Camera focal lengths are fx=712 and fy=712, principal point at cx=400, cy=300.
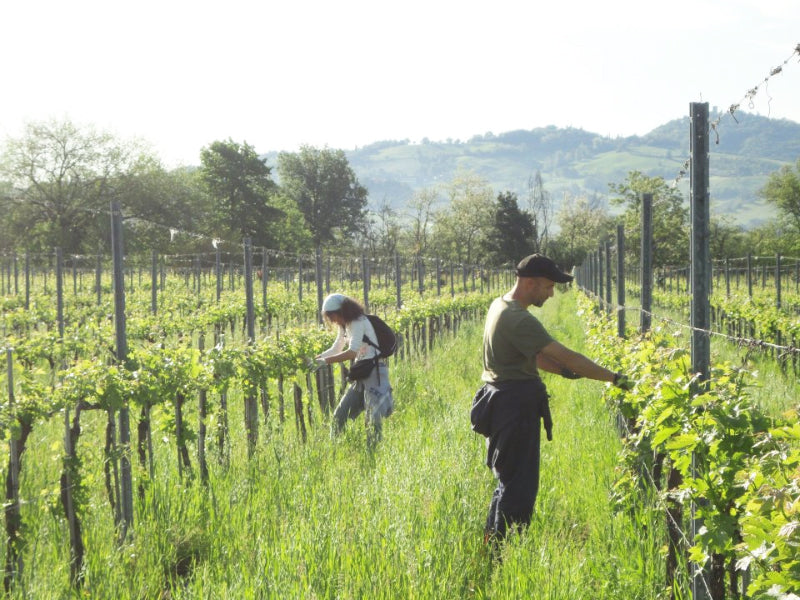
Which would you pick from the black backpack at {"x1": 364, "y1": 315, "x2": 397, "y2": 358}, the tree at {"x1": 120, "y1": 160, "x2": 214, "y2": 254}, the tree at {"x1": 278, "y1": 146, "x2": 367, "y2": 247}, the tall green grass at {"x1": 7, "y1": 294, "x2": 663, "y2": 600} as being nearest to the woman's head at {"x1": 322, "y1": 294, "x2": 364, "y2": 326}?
the black backpack at {"x1": 364, "y1": 315, "x2": 397, "y2": 358}

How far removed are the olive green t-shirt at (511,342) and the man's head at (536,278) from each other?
0.09 meters

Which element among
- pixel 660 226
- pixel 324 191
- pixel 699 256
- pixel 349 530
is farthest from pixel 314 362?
pixel 324 191

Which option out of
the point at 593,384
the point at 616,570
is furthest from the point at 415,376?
the point at 616,570

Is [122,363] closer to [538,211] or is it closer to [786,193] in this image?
[786,193]

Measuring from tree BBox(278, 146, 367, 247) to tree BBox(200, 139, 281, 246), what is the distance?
17819mm

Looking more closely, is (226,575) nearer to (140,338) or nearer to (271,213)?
(140,338)

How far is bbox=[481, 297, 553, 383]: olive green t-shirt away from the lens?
12.9ft

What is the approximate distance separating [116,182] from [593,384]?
45.5 metres

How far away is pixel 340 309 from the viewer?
20.1ft

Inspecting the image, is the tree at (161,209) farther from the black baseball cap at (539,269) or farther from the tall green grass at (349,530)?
the black baseball cap at (539,269)

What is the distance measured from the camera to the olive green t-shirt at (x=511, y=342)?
3.92 meters

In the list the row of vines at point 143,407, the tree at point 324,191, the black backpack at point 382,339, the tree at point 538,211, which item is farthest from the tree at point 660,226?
the row of vines at point 143,407

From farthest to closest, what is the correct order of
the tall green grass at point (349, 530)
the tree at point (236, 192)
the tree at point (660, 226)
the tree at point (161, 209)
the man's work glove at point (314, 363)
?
the tree at point (236, 192)
the tree at point (161, 209)
the tree at point (660, 226)
the man's work glove at point (314, 363)
the tall green grass at point (349, 530)

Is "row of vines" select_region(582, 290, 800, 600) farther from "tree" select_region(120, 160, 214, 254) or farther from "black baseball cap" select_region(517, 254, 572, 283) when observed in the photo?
"tree" select_region(120, 160, 214, 254)
